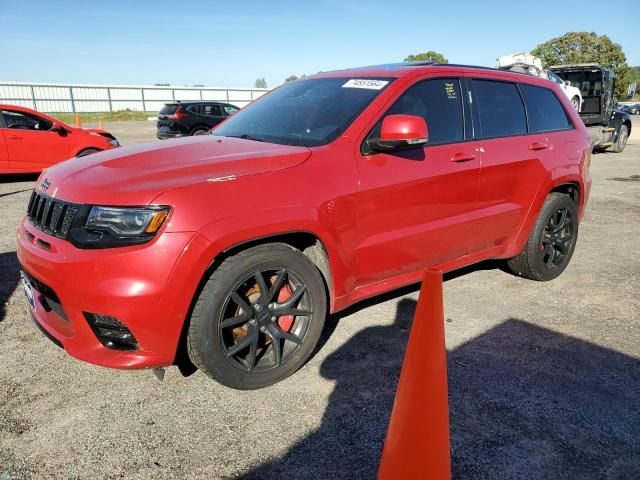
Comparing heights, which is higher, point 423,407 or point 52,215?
point 52,215

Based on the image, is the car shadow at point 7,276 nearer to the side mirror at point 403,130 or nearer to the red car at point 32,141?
the side mirror at point 403,130

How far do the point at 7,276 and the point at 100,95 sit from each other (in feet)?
120

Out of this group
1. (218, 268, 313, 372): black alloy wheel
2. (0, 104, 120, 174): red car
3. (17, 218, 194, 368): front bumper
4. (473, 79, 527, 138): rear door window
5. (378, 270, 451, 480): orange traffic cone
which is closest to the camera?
→ (378, 270, 451, 480): orange traffic cone

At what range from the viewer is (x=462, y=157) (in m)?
3.55

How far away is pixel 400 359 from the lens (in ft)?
10.4

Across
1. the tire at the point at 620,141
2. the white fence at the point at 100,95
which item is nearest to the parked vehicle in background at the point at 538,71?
the tire at the point at 620,141

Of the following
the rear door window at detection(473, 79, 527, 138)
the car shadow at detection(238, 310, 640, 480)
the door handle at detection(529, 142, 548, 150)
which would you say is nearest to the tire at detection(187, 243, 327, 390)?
the car shadow at detection(238, 310, 640, 480)

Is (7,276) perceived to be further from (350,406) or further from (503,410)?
(503,410)

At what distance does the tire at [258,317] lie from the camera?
256cm

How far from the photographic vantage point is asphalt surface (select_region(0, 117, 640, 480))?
88.6 inches

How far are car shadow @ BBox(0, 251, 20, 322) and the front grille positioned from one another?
4.34ft

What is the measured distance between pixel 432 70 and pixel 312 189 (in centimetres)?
149

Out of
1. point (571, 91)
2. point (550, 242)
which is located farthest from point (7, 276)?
point (571, 91)

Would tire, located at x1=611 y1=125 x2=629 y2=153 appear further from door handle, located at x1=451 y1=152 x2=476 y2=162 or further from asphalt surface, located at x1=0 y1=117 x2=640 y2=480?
door handle, located at x1=451 y1=152 x2=476 y2=162
